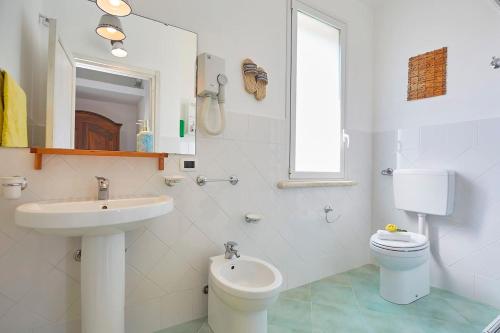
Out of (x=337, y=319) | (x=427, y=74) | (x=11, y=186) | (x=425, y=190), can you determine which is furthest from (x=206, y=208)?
(x=427, y=74)

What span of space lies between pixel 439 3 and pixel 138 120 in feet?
8.36

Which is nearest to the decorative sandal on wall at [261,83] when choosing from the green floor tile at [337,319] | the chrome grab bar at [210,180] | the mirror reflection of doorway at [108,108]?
the chrome grab bar at [210,180]

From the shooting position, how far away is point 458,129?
2.05 meters

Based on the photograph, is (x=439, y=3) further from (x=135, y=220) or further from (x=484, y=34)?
(x=135, y=220)

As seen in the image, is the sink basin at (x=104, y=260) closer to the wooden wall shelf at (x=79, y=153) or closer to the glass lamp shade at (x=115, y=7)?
the wooden wall shelf at (x=79, y=153)

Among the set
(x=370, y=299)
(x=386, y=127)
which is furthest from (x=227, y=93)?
(x=370, y=299)

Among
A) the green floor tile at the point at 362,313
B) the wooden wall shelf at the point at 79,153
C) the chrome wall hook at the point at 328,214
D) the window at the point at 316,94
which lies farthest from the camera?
the chrome wall hook at the point at 328,214

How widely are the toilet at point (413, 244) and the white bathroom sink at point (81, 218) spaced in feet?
5.14

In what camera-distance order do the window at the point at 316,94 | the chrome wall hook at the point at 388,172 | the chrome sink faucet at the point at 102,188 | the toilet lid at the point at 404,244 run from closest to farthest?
the chrome sink faucet at the point at 102,188
the toilet lid at the point at 404,244
the window at the point at 316,94
the chrome wall hook at the point at 388,172

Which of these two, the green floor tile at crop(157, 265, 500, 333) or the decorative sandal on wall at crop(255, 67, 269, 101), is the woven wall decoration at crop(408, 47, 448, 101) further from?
the green floor tile at crop(157, 265, 500, 333)

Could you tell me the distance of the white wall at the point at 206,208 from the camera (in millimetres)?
A: 1264

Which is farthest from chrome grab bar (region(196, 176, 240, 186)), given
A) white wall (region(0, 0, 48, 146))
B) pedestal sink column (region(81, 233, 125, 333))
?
white wall (region(0, 0, 48, 146))

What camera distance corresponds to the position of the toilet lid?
1818 millimetres

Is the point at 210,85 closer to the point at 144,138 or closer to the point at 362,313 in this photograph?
the point at 144,138
